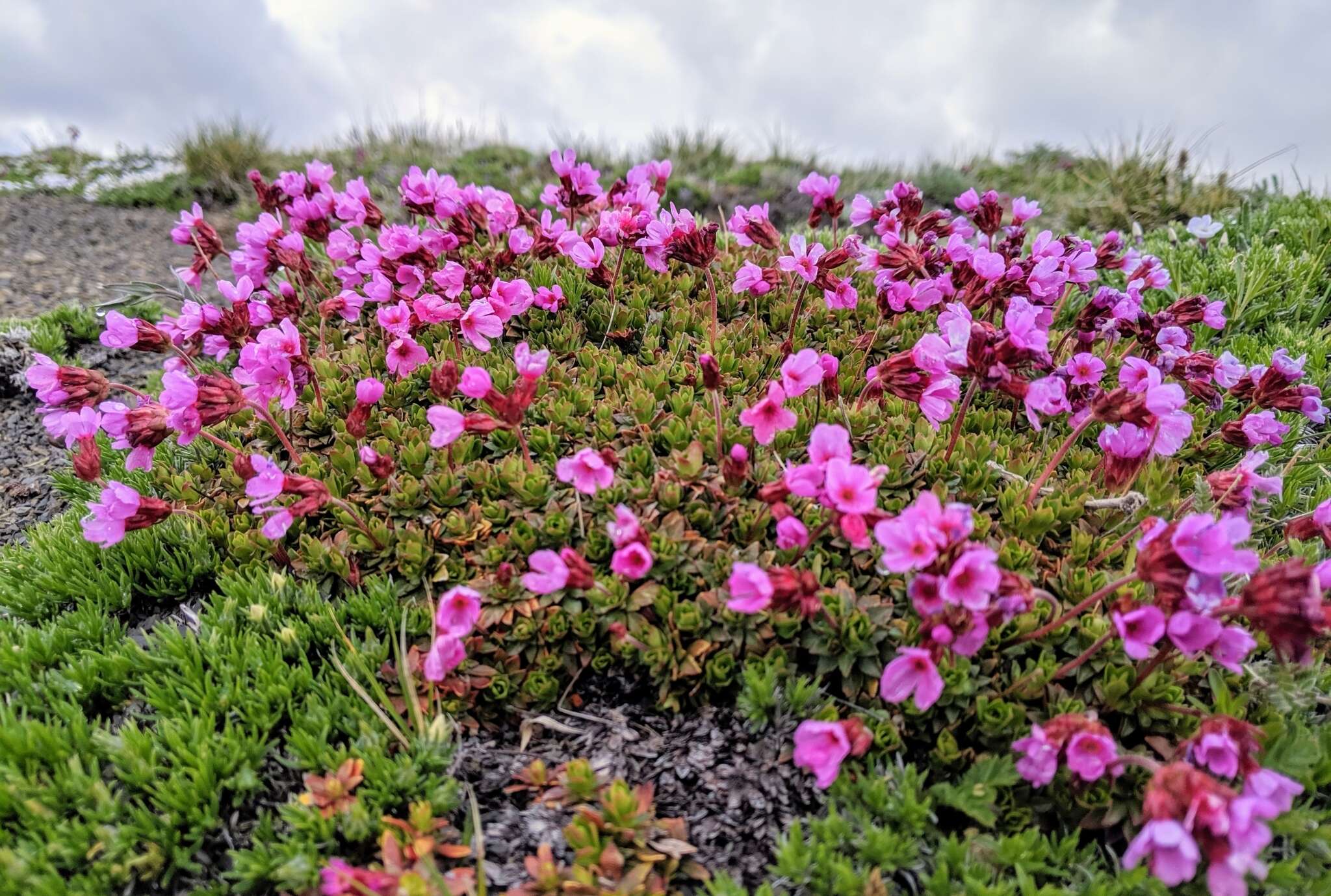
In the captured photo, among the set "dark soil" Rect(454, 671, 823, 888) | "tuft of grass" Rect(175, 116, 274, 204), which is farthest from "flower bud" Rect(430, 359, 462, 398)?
"tuft of grass" Rect(175, 116, 274, 204)

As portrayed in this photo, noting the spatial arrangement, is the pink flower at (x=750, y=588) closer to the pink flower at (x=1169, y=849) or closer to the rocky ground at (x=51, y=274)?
the pink flower at (x=1169, y=849)

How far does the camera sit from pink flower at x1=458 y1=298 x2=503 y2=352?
3291 mm

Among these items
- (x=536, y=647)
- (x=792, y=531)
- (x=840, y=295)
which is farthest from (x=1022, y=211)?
(x=536, y=647)

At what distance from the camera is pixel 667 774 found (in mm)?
2318

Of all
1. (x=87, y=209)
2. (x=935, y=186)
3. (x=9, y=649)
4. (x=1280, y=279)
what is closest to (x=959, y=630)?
(x=9, y=649)

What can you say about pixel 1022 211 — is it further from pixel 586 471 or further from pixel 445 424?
pixel 445 424

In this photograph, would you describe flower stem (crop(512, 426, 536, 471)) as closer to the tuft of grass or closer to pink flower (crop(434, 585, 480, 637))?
pink flower (crop(434, 585, 480, 637))

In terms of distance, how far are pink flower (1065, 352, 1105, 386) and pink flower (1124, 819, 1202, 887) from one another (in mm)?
1685

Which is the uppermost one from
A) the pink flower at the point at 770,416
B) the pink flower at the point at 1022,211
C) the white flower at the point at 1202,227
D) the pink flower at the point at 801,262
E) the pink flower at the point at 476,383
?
the white flower at the point at 1202,227

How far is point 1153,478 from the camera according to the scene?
2.96 meters

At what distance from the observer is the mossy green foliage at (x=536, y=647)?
6.73 ft

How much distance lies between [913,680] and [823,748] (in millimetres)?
303

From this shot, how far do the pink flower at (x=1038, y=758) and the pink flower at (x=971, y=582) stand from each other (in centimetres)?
38

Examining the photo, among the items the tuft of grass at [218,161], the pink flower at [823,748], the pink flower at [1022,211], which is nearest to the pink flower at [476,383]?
the pink flower at [823,748]
